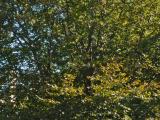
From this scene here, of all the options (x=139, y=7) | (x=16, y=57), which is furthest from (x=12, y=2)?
(x=139, y=7)

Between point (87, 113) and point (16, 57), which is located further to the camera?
point (16, 57)

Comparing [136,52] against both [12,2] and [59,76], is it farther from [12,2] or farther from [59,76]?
[12,2]

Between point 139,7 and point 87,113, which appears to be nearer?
point 87,113

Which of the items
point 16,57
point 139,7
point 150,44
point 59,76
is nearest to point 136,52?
point 150,44

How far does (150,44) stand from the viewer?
2016 centimetres

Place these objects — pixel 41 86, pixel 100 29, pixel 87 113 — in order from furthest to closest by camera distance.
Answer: pixel 100 29, pixel 41 86, pixel 87 113

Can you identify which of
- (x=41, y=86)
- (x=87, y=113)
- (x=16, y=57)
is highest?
(x=16, y=57)

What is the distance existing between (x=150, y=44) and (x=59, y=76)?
157 inches

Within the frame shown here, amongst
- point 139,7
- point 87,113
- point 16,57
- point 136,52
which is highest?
point 139,7

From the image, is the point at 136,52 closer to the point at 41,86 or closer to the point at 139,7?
the point at 139,7

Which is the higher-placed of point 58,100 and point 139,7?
point 139,7

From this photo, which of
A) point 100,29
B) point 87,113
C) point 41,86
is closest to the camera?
point 87,113

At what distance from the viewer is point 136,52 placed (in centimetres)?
2017

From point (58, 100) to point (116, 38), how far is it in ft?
13.4
